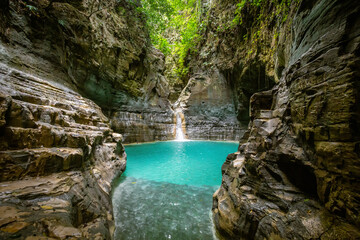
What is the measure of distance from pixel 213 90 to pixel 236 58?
466 cm

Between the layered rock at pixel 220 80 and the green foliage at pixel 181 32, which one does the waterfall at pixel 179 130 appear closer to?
the layered rock at pixel 220 80

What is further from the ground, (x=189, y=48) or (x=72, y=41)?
(x=189, y=48)

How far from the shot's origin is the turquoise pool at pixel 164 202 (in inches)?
116

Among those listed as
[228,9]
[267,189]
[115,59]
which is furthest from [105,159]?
[228,9]

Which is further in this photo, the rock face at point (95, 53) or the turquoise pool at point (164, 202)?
the rock face at point (95, 53)

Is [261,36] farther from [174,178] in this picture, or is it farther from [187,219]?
[187,219]

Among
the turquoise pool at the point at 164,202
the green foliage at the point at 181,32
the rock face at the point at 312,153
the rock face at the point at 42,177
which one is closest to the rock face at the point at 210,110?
the green foliage at the point at 181,32

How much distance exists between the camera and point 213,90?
17891 mm

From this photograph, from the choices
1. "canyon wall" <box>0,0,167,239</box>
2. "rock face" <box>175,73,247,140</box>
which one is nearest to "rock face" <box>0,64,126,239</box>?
"canyon wall" <box>0,0,167,239</box>

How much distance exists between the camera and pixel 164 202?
3990mm

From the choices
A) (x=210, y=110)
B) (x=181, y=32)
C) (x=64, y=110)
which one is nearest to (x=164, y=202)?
(x=64, y=110)

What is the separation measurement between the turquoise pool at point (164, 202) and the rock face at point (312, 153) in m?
0.77

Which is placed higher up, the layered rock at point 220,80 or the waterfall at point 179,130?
the layered rock at point 220,80

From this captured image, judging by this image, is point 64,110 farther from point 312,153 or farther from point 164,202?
point 312,153
